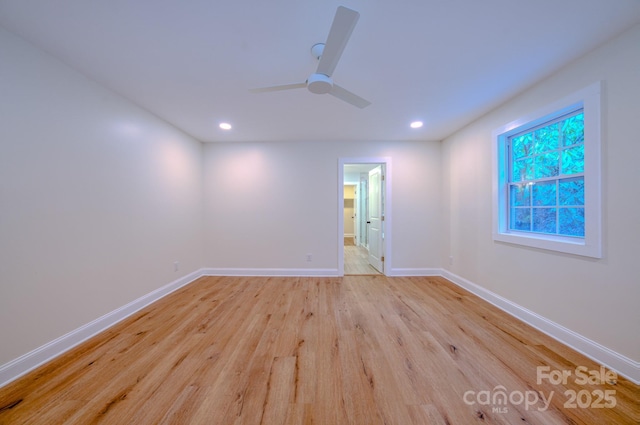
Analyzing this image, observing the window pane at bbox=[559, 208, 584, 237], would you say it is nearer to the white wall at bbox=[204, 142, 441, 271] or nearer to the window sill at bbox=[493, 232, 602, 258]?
the window sill at bbox=[493, 232, 602, 258]

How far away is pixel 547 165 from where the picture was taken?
214cm

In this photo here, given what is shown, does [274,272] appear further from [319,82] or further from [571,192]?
[571,192]

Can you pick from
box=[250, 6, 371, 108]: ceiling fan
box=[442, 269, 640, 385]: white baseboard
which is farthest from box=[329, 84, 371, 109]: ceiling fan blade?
box=[442, 269, 640, 385]: white baseboard

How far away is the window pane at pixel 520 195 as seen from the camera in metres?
2.37

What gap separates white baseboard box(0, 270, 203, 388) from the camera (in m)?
1.46

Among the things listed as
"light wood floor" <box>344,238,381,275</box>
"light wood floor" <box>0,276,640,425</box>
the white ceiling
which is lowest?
"light wood floor" <box>0,276,640,425</box>

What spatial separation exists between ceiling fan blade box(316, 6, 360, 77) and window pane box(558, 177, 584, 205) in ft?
7.51

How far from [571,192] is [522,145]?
2.48ft

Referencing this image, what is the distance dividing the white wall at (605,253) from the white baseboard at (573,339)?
42 mm

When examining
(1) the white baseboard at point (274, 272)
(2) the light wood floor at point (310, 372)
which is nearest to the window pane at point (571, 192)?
(2) the light wood floor at point (310, 372)

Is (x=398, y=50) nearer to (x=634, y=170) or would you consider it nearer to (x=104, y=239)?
(x=634, y=170)

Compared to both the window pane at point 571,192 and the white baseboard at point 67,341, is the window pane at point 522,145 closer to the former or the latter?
the window pane at point 571,192

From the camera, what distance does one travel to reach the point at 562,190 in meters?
2.01

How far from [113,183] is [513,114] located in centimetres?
426
